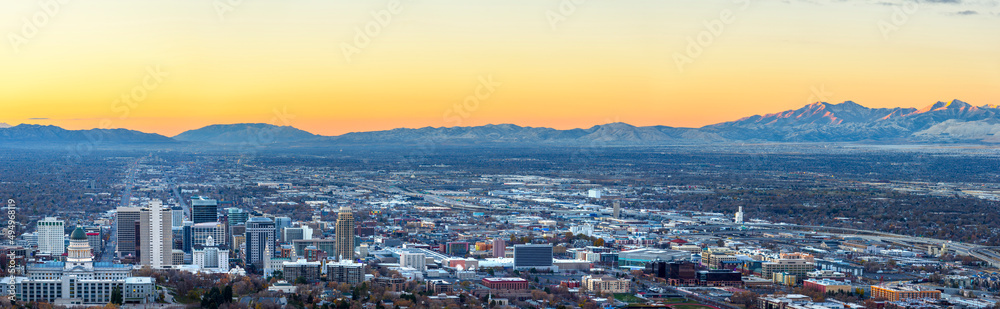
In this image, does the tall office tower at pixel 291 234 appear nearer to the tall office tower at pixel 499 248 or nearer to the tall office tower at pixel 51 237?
the tall office tower at pixel 499 248

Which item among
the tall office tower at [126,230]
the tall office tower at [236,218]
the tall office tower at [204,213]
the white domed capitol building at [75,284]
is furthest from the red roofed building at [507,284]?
the tall office tower at [204,213]

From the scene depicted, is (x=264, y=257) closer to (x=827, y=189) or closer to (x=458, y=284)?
(x=458, y=284)

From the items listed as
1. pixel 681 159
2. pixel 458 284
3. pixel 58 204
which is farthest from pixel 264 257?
pixel 681 159

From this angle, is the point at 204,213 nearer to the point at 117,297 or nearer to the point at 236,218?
the point at 236,218

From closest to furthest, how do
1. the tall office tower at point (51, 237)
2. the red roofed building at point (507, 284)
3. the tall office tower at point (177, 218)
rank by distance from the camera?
the red roofed building at point (507, 284)
the tall office tower at point (51, 237)
the tall office tower at point (177, 218)

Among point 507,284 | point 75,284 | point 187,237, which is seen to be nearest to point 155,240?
point 187,237

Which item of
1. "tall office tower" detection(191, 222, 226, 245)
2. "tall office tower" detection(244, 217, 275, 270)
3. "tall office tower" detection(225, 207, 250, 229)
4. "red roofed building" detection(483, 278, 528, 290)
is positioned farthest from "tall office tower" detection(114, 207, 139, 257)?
"red roofed building" detection(483, 278, 528, 290)
